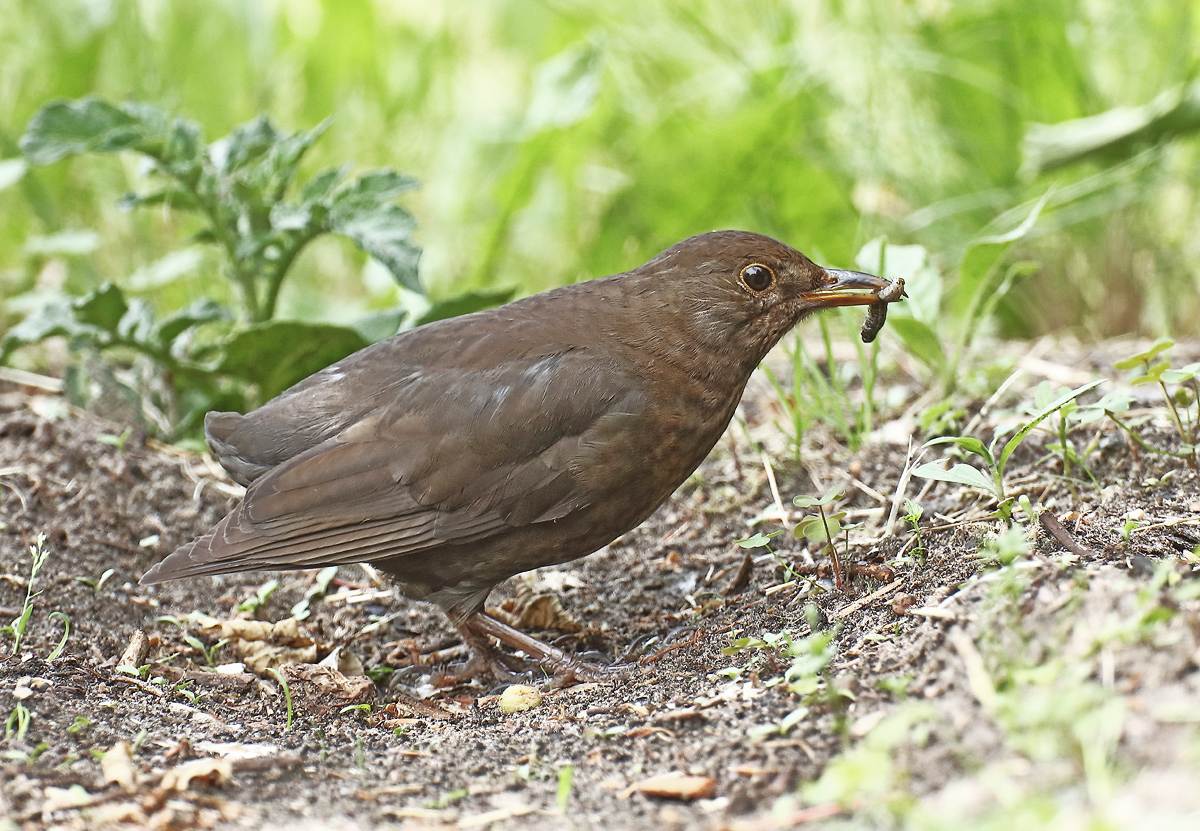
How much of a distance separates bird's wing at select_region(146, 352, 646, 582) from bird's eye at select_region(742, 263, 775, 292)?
0.51m

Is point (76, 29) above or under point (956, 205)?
above

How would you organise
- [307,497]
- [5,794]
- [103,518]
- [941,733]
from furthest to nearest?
1. [103,518]
2. [307,497]
3. [5,794]
4. [941,733]

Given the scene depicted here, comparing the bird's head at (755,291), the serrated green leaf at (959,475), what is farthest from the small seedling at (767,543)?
the bird's head at (755,291)

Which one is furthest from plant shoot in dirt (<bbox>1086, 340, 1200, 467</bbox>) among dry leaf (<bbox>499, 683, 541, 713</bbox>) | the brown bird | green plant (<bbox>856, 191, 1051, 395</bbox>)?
dry leaf (<bbox>499, 683, 541, 713</bbox>)

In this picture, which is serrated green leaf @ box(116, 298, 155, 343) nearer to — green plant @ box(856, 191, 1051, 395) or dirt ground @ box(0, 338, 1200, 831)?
dirt ground @ box(0, 338, 1200, 831)

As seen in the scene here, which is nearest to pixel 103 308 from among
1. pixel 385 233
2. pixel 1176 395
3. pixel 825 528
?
pixel 385 233

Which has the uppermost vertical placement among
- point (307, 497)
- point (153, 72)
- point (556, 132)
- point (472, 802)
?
point (153, 72)

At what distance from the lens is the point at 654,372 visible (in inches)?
145

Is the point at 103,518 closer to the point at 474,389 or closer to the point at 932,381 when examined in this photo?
the point at 474,389

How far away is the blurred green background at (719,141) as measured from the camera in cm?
580

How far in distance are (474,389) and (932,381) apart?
2046mm

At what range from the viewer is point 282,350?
4637mm

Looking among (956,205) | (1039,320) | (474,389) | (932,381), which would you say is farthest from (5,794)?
(1039,320)

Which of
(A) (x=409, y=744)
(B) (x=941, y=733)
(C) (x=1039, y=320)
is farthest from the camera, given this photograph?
(C) (x=1039, y=320)
